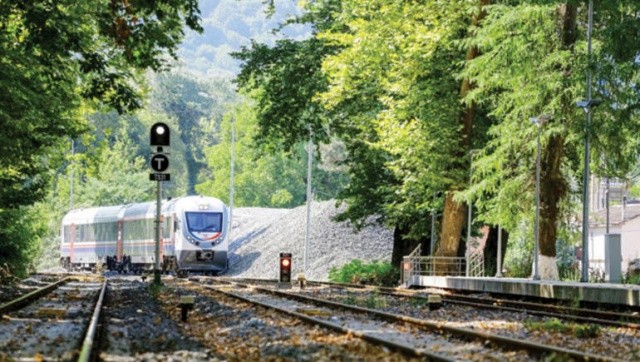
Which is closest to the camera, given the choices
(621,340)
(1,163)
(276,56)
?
(621,340)

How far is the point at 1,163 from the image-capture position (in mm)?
27281

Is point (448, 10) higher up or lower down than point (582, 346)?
higher up

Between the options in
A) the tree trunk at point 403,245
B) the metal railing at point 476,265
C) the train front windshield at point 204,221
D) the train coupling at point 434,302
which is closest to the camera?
the train coupling at point 434,302

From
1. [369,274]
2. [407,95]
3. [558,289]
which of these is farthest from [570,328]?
[369,274]

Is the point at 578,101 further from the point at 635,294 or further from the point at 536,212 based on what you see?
the point at 635,294

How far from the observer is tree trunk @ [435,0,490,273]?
34.4 m

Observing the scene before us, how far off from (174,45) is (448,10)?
1132 centimetres

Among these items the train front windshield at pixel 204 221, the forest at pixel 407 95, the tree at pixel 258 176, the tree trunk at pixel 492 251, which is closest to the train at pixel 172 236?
the train front windshield at pixel 204 221

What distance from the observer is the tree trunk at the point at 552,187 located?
31375 millimetres

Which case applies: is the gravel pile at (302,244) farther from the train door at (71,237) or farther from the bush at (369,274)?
the train door at (71,237)

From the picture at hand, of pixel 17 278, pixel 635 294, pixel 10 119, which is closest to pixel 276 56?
pixel 17 278

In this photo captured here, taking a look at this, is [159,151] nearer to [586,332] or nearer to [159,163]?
[159,163]

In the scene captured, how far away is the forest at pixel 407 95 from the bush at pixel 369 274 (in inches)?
40.1

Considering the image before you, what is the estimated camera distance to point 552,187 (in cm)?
3241
